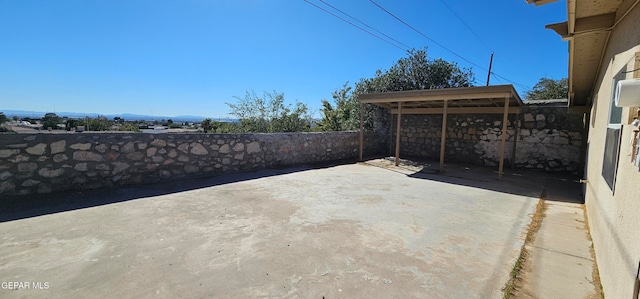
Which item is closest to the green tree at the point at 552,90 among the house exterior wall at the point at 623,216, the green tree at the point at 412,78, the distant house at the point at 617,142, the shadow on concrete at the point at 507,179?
the green tree at the point at 412,78

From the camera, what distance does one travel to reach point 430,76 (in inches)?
504

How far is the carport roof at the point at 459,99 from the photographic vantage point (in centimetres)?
619

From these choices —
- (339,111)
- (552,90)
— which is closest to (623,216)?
(339,111)

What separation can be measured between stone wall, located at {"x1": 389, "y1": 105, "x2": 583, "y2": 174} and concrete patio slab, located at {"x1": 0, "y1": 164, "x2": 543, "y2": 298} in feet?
12.3

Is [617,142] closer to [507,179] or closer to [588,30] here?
[588,30]

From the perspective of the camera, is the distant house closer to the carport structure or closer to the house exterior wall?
the house exterior wall

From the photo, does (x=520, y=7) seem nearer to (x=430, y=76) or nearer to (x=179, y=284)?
(x=430, y=76)

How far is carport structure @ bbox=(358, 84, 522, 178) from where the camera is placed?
6216 mm

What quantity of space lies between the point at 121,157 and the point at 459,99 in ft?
26.4

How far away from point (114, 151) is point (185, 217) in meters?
2.46

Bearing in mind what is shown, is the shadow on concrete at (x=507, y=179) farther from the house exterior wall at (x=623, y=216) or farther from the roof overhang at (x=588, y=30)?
the house exterior wall at (x=623, y=216)

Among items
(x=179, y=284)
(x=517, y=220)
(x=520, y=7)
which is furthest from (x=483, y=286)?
(x=520, y=7)

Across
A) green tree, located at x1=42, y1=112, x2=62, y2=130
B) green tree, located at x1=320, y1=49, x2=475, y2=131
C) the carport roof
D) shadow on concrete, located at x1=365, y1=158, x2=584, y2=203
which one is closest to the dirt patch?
shadow on concrete, located at x1=365, y1=158, x2=584, y2=203

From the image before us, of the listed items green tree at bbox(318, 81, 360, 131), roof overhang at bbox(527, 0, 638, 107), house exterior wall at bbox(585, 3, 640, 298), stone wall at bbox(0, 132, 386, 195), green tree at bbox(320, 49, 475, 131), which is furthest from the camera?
green tree at bbox(318, 81, 360, 131)
